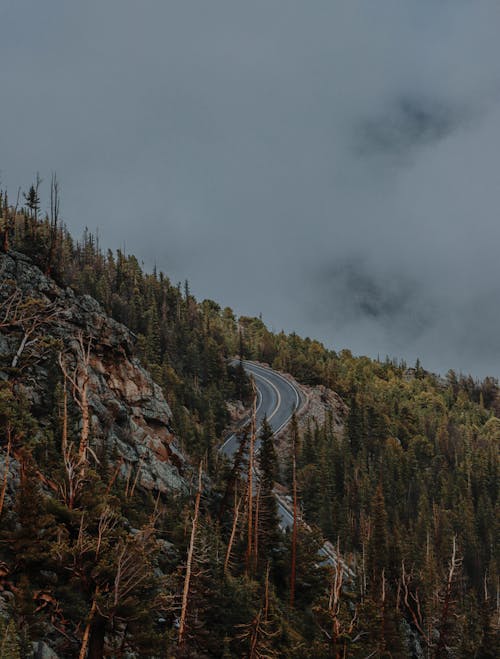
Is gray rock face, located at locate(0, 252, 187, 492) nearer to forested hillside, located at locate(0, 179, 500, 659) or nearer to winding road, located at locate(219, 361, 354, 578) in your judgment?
forested hillside, located at locate(0, 179, 500, 659)

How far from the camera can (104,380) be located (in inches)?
1827

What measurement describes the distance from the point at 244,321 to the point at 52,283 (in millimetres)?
147719

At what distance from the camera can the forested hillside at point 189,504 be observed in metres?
15.1

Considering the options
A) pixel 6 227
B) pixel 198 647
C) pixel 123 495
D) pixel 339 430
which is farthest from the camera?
pixel 339 430

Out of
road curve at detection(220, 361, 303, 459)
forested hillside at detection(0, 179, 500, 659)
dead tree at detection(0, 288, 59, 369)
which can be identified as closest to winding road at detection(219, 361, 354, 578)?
road curve at detection(220, 361, 303, 459)

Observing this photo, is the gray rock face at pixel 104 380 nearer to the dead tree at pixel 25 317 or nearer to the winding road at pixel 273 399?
the dead tree at pixel 25 317

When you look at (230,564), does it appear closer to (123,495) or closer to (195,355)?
(123,495)

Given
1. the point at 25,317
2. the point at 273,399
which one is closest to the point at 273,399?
the point at 273,399

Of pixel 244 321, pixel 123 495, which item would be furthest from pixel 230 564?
pixel 244 321

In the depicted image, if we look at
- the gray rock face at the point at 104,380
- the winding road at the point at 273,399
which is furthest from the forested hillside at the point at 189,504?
the winding road at the point at 273,399

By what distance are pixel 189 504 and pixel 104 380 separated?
15147 millimetres

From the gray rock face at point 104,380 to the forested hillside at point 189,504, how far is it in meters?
0.22

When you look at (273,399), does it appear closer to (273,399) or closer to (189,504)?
(273,399)

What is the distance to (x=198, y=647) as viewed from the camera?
21797 millimetres
